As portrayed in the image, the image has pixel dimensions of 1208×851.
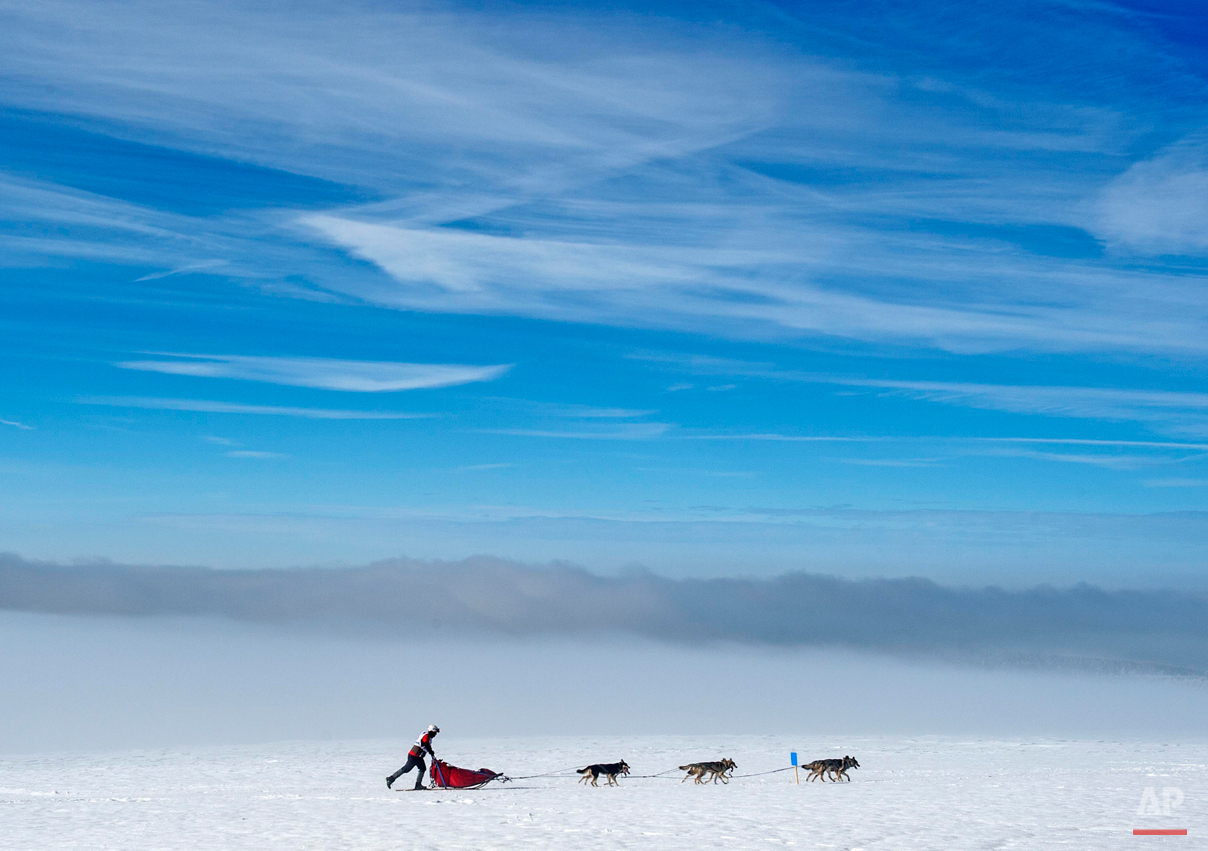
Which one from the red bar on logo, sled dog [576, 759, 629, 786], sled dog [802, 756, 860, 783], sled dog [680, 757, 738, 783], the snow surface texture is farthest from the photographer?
sled dog [802, 756, 860, 783]

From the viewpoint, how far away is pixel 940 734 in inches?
1758

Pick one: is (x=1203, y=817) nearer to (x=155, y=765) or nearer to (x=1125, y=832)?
(x=1125, y=832)

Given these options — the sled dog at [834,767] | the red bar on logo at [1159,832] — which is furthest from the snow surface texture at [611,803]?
the sled dog at [834,767]

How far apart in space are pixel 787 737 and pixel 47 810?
3009 cm

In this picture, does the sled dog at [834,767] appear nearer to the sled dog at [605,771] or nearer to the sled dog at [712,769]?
the sled dog at [712,769]

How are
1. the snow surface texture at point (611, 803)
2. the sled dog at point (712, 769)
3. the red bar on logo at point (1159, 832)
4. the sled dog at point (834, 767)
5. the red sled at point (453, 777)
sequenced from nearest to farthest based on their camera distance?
the red bar on logo at point (1159, 832), the snow surface texture at point (611, 803), the red sled at point (453, 777), the sled dog at point (712, 769), the sled dog at point (834, 767)

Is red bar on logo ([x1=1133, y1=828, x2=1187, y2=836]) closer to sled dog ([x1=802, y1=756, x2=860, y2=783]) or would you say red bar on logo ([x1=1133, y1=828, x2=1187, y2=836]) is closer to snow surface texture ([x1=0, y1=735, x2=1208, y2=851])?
snow surface texture ([x1=0, y1=735, x2=1208, y2=851])

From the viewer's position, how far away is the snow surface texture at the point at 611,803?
18.1 meters

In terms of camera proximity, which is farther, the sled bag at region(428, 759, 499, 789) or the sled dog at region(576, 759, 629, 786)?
the sled dog at region(576, 759, 629, 786)

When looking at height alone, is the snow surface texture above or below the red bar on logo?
below

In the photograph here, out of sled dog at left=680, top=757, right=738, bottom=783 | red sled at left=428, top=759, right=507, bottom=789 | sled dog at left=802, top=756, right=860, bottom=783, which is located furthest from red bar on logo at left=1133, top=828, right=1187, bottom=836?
red sled at left=428, top=759, right=507, bottom=789

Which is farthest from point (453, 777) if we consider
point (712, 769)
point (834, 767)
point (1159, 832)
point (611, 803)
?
point (1159, 832)

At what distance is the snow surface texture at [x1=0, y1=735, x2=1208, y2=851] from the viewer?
59.3 ft

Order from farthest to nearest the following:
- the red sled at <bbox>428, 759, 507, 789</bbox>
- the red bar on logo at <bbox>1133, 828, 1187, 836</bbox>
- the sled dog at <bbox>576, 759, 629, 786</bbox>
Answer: the sled dog at <bbox>576, 759, 629, 786</bbox>
the red sled at <bbox>428, 759, 507, 789</bbox>
the red bar on logo at <bbox>1133, 828, 1187, 836</bbox>
